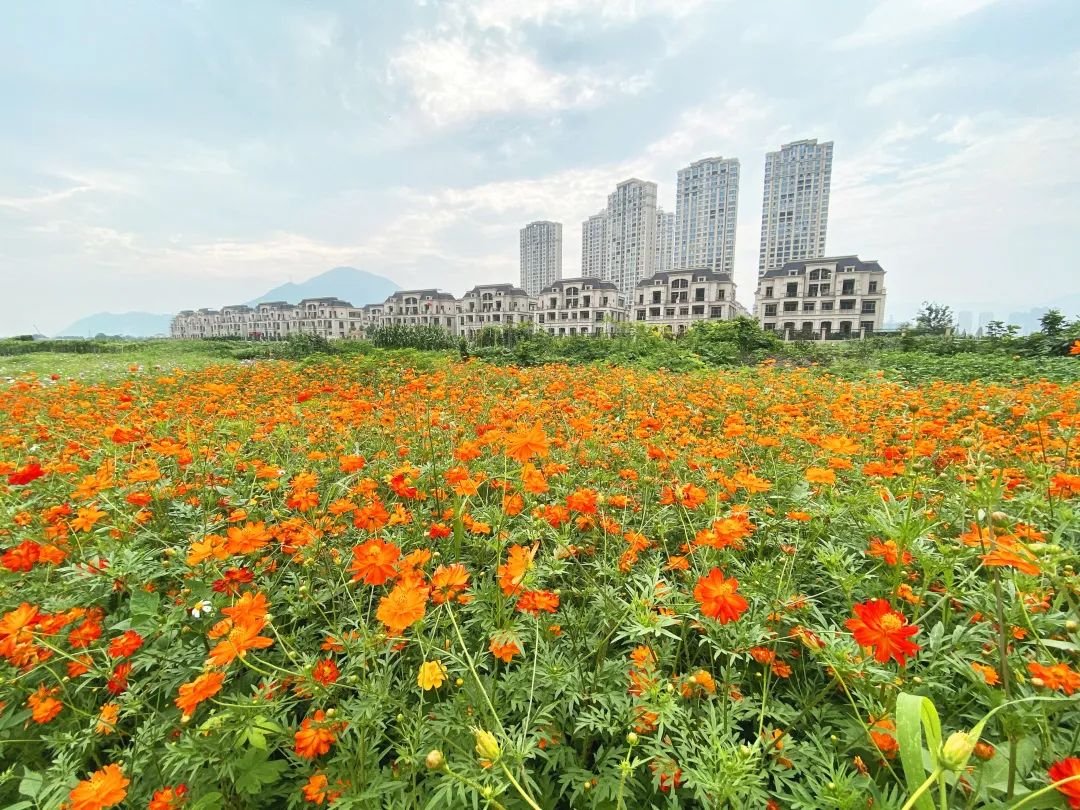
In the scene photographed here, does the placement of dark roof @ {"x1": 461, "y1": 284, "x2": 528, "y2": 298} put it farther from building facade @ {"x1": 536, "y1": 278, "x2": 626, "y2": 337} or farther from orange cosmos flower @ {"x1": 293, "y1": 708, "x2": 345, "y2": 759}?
orange cosmos flower @ {"x1": 293, "y1": 708, "x2": 345, "y2": 759}

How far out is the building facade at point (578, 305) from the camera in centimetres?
4322

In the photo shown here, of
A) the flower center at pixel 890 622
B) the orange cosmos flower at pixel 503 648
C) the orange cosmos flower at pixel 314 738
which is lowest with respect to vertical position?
the orange cosmos flower at pixel 314 738

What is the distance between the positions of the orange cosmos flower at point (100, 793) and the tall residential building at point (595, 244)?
228 ft

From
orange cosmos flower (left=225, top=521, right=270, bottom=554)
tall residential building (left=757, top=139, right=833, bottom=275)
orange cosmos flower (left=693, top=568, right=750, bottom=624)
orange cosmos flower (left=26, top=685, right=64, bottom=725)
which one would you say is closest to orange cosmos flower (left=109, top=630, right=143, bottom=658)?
orange cosmos flower (left=26, top=685, right=64, bottom=725)

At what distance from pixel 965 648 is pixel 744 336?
1557 centimetres

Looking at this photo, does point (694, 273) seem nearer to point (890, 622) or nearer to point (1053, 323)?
point (1053, 323)

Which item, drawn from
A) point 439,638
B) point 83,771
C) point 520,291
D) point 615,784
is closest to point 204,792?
point 83,771

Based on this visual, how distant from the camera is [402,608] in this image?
2.74 feet

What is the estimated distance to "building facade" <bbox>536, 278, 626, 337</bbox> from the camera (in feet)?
142

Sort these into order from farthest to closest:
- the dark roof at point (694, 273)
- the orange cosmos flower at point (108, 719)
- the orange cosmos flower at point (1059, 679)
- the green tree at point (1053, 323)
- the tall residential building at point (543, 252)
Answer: the tall residential building at point (543, 252) < the dark roof at point (694, 273) < the green tree at point (1053, 323) < the orange cosmos flower at point (108, 719) < the orange cosmos flower at point (1059, 679)

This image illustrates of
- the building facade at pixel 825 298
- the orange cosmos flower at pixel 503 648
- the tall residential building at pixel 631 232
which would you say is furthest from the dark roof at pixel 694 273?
the orange cosmos flower at pixel 503 648

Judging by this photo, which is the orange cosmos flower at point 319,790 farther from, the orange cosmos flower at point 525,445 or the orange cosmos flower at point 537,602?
the orange cosmos flower at point 525,445

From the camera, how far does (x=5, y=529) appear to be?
Answer: 145 cm

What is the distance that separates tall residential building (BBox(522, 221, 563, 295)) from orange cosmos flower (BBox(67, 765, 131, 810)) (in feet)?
248
